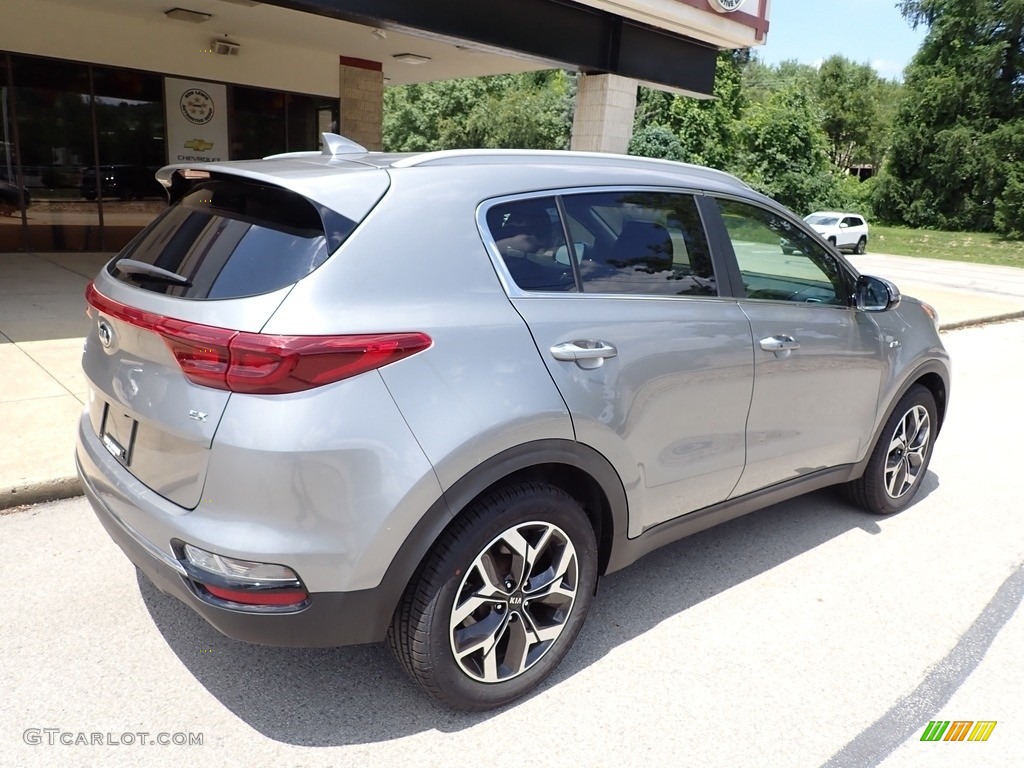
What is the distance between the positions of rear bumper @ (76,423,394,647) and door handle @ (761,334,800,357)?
Result: 1.94 m

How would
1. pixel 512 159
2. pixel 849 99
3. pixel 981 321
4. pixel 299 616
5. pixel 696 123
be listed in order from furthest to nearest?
1. pixel 849 99
2. pixel 696 123
3. pixel 981 321
4. pixel 512 159
5. pixel 299 616

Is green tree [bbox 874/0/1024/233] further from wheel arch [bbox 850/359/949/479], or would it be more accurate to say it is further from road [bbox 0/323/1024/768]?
road [bbox 0/323/1024/768]

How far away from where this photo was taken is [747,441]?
3.37 m

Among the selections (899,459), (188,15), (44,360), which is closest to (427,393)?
(899,459)

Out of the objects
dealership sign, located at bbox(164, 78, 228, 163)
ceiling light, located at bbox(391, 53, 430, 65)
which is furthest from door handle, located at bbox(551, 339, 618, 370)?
dealership sign, located at bbox(164, 78, 228, 163)

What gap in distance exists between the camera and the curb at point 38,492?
13.2 feet

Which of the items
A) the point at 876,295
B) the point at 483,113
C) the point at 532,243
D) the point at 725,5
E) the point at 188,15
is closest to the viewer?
the point at 532,243

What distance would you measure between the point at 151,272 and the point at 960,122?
44.3m

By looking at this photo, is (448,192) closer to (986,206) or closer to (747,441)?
(747,441)

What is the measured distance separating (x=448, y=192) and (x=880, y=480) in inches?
122

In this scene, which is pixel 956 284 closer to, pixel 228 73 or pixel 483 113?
pixel 228 73

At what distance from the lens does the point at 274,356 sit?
2.12 m

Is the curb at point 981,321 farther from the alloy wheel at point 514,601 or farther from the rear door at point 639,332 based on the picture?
the alloy wheel at point 514,601

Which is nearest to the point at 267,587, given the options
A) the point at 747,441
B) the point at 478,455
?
the point at 478,455
